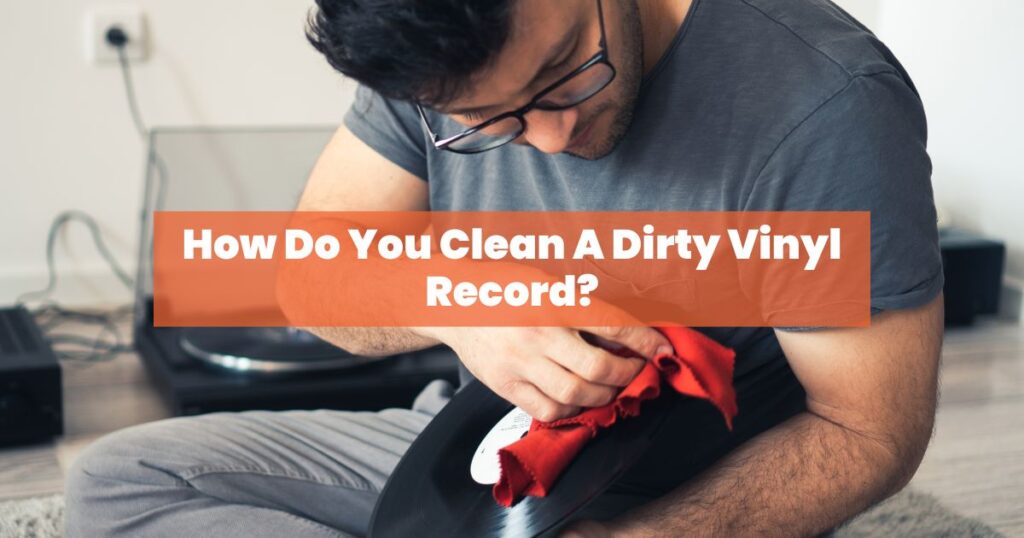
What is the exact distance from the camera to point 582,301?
98cm

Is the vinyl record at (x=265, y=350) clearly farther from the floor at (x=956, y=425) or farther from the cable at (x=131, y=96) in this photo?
the cable at (x=131, y=96)

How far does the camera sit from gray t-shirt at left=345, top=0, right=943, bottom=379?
1.00 metres

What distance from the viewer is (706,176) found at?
3.62 ft

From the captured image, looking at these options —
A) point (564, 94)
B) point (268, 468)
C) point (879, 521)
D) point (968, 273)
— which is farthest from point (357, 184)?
point (968, 273)

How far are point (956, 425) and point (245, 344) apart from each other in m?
1.24

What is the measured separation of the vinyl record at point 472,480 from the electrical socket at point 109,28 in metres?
1.69

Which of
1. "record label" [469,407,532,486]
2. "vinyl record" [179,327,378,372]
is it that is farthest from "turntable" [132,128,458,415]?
"record label" [469,407,532,486]

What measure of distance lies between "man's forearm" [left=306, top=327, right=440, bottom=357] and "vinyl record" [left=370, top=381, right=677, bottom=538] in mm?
71

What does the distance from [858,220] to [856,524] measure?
864 mm

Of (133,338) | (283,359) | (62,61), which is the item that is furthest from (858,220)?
(62,61)

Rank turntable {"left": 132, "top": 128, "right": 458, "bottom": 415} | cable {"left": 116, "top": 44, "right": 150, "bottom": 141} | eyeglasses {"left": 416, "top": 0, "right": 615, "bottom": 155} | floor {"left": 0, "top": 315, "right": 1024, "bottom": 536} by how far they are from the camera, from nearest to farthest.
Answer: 1. eyeglasses {"left": 416, "top": 0, "right": 615, "bottom": 155}
2. floor {"left": 0, "top": 315, "right": 1024, "bottom": 536}
3. turntable {"left": 132, "top": 128, "right": 458, "bottom": 415}
4. cable {"left": 116, "top": 44, "right": 150, "bottom": 141}

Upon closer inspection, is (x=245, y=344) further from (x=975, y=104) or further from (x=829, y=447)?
(x=975, y=104)

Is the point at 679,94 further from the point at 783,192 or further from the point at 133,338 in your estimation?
the point at 133,338

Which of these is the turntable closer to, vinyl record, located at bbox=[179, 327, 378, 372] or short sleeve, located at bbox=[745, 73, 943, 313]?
vinyl record, located at bbox=[179, 327, 378, 372]
